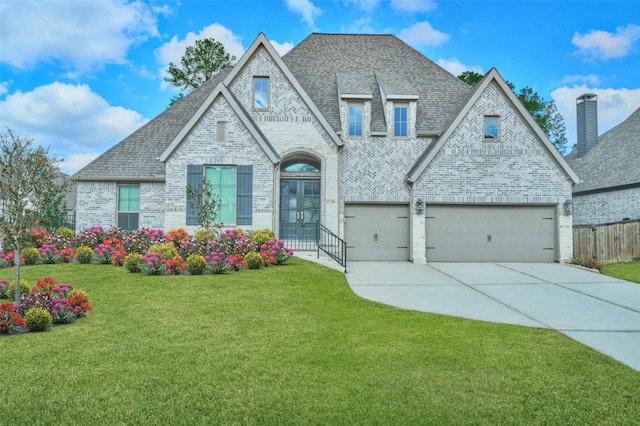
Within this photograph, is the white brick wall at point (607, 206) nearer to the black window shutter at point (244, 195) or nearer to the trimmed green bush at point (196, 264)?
the black window shutter at point (244, 195)

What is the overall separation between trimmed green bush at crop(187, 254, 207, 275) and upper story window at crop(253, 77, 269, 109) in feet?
25.2

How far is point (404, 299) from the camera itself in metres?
9.37

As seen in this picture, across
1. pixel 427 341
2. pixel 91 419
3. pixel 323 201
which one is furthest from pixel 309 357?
pixel 323 201

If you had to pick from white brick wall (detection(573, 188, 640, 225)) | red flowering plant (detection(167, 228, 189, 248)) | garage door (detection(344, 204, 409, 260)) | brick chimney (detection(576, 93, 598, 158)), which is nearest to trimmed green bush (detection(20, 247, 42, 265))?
red flowering plant (detection(167, 228, 189, 248))

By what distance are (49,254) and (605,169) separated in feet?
85.4

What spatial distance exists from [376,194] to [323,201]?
7.49 feet

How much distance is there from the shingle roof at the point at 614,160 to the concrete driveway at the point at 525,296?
876 cm

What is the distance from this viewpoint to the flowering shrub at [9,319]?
6371 millimetres

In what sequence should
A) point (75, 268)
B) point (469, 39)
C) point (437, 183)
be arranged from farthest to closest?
point (437, 183) < point (469, 39) < point (75, 268)

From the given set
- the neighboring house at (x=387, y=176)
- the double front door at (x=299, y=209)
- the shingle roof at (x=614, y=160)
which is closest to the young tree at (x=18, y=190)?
the neighboring house at (x=387, y=176)

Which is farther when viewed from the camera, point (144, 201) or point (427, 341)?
point (144, 201)

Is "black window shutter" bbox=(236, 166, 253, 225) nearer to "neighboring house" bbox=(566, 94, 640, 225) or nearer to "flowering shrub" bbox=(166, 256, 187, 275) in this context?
"flowering shrub" bbox=(166, 256, 187, 275)

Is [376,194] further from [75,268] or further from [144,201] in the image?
[75,268]

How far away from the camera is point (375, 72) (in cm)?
1970
